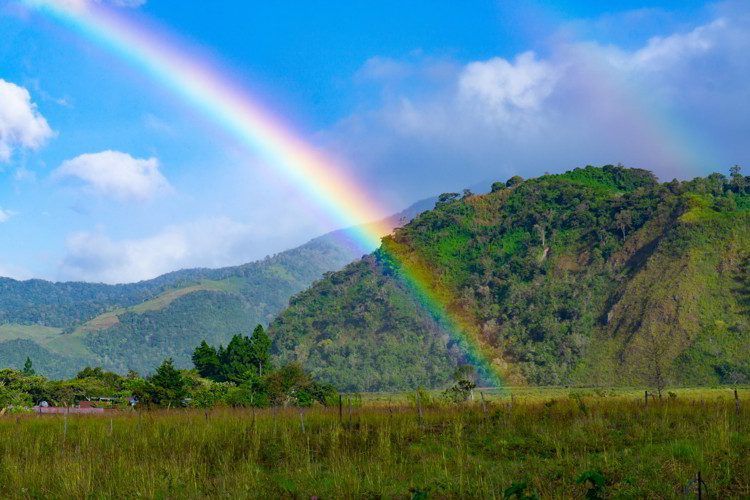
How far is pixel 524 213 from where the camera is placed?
504 feet

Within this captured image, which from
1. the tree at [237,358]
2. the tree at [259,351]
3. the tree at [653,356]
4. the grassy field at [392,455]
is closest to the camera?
the grassy field at [392,455]

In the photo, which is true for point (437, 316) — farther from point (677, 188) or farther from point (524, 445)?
point (524, 445)

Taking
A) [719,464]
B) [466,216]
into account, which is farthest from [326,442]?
[466,216]

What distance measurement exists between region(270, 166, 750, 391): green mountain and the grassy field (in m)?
62.8

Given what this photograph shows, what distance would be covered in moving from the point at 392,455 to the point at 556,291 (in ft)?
377

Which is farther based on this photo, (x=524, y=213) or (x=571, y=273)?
(x=524, y=213)

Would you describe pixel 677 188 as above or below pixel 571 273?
above

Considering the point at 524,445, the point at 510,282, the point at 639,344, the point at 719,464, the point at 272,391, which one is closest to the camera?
the point at 719,464

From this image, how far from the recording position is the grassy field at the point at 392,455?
12.3 meters

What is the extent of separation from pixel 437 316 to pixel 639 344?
5141 centimetres

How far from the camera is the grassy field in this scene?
1227 centimetres

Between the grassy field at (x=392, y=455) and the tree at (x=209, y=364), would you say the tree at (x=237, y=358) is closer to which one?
the tree at (x=209, y=364)

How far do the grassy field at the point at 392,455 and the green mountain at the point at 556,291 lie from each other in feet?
206

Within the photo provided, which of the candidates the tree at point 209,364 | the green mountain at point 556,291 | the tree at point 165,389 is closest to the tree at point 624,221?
the green mountain at point 556,291
